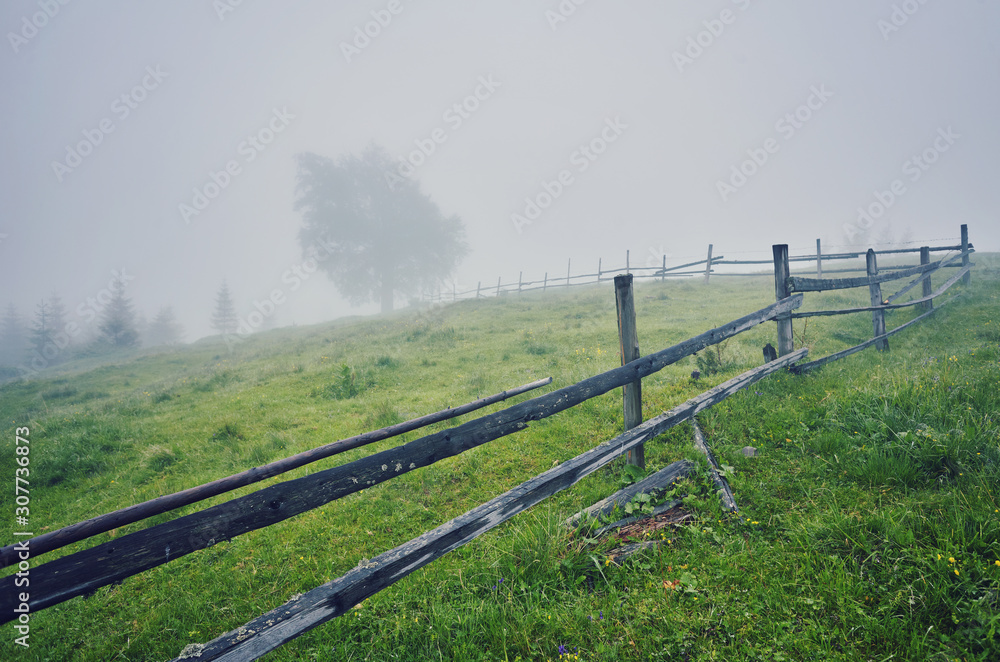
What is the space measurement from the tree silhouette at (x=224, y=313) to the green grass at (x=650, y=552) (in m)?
57.4

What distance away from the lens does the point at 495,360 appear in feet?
35.1

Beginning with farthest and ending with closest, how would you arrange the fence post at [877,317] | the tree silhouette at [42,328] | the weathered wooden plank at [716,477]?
the tree silhouette at [42,328] < the fence post at [877,317] < the weathered wooden plank at [716,477]

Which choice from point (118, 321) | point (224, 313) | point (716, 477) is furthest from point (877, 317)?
point (224, 313)

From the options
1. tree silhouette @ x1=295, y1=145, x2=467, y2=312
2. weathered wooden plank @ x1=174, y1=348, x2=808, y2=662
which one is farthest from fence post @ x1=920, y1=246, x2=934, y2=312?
tree silhouette @ x1=295, y1=145, x2=467, y2=312

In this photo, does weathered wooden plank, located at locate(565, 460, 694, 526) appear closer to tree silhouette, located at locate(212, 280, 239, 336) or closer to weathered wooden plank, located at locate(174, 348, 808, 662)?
weathered wooden plank, located at locate(174, 348, 808, 662)

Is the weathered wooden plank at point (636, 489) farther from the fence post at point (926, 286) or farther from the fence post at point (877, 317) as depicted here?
the fence post at point (926, 286)

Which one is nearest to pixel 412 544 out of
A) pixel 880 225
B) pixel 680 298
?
pixel 680 298

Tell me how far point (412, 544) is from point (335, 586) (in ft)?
1.55

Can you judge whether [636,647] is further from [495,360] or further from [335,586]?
[495,360]

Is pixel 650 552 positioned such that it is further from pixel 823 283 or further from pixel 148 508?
pixel 823 283

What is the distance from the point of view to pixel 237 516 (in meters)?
2.00

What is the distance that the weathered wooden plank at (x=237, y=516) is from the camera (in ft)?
5.33

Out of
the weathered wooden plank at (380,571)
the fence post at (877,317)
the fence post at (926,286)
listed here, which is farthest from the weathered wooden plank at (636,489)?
the fence post at (926,286)

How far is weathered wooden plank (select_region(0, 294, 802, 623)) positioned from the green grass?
39.9 inches
